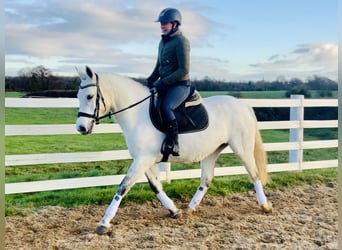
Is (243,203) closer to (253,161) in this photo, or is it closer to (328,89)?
(253,161)

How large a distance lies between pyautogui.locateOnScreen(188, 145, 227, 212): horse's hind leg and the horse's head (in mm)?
1294

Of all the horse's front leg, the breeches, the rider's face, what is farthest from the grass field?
the rider's face

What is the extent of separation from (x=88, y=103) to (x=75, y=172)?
6.05 feet

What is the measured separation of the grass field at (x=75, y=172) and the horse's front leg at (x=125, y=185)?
0.92m

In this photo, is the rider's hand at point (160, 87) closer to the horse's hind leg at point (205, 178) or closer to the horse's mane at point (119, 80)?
the horse's mane at point (119, 80)

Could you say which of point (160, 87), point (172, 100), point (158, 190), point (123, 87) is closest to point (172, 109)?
point (172, 100)

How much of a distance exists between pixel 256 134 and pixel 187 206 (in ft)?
3.20

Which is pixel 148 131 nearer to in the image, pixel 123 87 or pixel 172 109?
pixel 172 109

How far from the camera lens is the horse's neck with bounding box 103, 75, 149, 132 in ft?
11.1

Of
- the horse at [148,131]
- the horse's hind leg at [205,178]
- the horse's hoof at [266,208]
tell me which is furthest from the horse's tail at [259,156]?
the horse's hind leg at [205,178]

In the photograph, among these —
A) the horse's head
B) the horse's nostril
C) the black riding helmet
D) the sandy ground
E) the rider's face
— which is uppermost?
the black riding helmet

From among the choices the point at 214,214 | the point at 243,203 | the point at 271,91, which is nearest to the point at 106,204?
the point at 214,214

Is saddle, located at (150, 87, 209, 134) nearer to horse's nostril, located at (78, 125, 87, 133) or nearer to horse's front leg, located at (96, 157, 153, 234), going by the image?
horse's front leg, located at (96, 157, 153, 234)

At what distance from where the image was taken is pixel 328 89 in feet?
18.5
